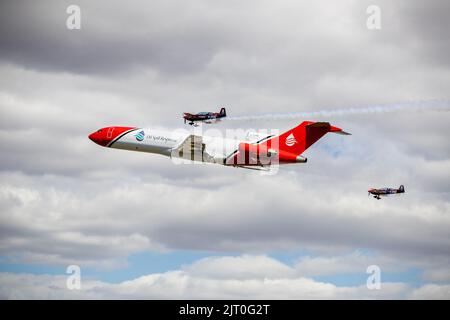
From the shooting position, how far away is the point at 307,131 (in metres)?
106

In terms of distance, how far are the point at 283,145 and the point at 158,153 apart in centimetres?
1948

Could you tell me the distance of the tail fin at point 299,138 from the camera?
106 m

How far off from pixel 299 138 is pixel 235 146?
32.9ft

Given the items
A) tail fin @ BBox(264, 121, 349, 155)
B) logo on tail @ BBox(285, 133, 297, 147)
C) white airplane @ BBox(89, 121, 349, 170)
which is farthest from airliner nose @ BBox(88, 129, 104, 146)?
logo on tail @ BBox(285, 133, 297, 147)

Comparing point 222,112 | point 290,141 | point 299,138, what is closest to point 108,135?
point 222,112

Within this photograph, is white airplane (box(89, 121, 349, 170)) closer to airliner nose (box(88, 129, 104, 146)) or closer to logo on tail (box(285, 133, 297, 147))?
logo on tail (box(285, 133, 297, 147))

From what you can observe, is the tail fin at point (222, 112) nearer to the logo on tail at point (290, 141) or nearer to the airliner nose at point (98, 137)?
the logo on tail at point (290, 141)

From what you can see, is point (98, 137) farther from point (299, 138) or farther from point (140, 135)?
point (299, 138)

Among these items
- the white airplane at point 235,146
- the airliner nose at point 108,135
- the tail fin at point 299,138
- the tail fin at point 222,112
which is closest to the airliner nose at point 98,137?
the airliner nose at point 108,135

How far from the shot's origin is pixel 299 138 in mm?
106312
